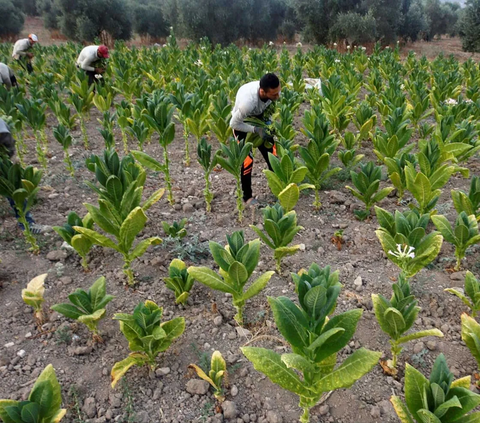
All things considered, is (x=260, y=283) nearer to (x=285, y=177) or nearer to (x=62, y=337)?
(x=62, y=337)

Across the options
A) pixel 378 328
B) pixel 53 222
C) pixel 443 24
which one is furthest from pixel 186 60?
pixel 443 24

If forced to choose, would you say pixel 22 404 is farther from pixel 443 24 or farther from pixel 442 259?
pixel 443 24

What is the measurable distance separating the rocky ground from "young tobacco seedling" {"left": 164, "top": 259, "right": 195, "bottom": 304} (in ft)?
0.52

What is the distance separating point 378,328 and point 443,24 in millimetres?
44992

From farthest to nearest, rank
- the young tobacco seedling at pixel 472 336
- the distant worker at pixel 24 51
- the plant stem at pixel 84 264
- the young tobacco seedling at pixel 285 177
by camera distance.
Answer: the distant worker at pixel 24 51 → the young tobacco seedling at pixel 285 177 → the plant stem at pixel 84 264 → the young tobacco seedling at pixel 472 336

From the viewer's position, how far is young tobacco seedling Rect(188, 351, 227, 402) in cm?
274

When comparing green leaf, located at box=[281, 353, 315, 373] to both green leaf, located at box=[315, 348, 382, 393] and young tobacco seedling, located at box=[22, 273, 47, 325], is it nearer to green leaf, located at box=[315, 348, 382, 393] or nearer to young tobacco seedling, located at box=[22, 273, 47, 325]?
green leaf, located at box=[315, 348, 382, 393]

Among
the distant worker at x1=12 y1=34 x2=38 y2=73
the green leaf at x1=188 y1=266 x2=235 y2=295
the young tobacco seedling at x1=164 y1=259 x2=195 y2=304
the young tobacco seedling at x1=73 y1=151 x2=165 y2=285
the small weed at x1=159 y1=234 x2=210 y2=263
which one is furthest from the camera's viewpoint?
the distant worker at x1=12 y1=34 x2=38 y2=73

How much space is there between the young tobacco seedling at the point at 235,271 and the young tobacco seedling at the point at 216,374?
48 cm

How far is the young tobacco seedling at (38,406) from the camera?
2.16 metres

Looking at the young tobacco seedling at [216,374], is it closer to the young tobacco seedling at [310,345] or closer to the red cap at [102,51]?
the young tobacco seedling at [310,345]

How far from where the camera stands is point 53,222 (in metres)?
4.88

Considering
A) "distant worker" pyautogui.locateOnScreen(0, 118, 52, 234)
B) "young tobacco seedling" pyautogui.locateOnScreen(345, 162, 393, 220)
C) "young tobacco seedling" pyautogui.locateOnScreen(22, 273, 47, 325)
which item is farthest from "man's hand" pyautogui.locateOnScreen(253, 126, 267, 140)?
"young tobacco seedling" pyautogui.locateOnScreen(22, 273, 47, 325)

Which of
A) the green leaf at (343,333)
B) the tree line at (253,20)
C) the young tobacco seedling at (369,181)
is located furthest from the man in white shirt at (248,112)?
the tree line at (253,20)
